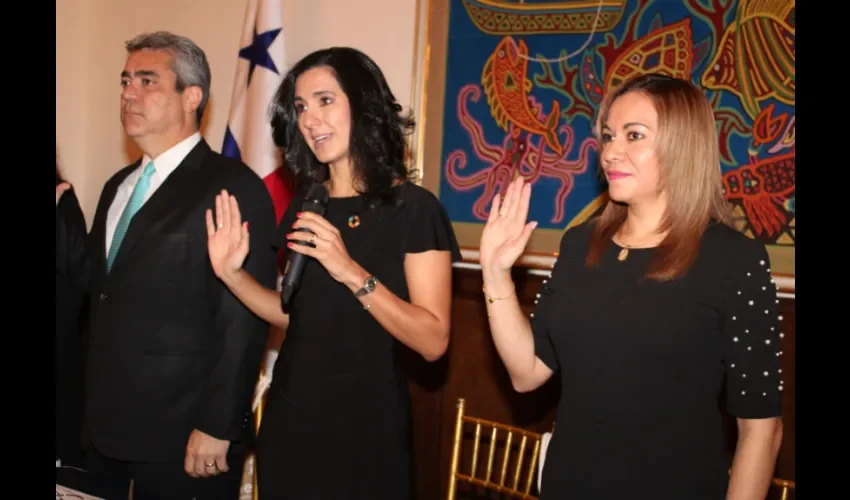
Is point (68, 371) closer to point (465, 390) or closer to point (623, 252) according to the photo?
point (465, 390)

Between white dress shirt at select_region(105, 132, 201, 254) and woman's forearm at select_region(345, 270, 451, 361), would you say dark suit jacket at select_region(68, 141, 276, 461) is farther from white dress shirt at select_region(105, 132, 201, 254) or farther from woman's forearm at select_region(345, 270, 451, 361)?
woman's forearm at select_region(345, 270, 451, 361)

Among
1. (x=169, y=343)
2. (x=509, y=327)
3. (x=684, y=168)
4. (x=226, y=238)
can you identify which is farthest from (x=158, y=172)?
(x=684, y=168)

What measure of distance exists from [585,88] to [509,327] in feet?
4.65

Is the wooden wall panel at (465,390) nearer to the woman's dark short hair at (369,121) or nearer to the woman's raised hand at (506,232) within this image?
the woman's dark short hair at (369,121)

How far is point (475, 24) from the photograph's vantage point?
327cm

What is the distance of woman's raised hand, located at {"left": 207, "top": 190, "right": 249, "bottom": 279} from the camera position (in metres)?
2.40

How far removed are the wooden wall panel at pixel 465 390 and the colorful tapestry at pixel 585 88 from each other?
338 millimetres

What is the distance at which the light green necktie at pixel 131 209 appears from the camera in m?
2.55

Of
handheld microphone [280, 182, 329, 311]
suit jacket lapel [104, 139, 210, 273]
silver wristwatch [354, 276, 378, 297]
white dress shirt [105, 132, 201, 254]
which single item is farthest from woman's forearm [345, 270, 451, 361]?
white dress shirt [105, 132, 201, 254]

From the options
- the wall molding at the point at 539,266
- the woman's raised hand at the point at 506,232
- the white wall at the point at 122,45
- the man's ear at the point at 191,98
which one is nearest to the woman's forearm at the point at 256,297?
the man's ear at the point at 191,98

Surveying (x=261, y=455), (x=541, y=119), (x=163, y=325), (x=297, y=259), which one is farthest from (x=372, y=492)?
(x=541, y=119)

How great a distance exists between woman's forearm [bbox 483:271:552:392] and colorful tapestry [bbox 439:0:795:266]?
1.18 metres

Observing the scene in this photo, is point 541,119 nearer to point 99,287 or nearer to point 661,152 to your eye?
point 661,152

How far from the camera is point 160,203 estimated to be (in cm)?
252
